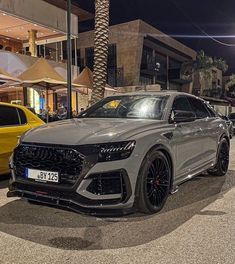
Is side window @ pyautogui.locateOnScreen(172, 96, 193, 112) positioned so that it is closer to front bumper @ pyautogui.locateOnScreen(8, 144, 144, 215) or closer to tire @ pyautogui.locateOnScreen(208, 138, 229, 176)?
tire @ pyautogui.locateOnScreen(208, 138, 229, 176)

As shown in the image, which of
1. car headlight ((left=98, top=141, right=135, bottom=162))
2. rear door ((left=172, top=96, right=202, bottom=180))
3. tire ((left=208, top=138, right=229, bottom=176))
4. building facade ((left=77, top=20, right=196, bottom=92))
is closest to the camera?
car headlight ((left=98, top=141, right=135, bottom=162))

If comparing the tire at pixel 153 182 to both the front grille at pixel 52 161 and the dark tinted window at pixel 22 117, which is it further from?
the dark tinted window at pixel 22 117

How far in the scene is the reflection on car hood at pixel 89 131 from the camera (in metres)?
4.41

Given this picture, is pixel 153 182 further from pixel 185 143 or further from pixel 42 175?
pixel 42 175

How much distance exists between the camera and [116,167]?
4.27m

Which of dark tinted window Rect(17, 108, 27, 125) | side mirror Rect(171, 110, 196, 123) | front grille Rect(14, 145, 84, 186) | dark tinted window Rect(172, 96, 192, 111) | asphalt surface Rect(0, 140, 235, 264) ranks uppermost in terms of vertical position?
dark tinted window Rect(172, 96, 192, 111)

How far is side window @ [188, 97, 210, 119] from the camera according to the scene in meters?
6.66

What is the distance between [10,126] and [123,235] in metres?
3.69

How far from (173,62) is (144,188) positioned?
46.5 meters

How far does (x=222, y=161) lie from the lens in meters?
7.62

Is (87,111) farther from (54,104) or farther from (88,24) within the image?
(88,24)

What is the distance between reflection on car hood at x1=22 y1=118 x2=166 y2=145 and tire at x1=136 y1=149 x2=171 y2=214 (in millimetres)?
407

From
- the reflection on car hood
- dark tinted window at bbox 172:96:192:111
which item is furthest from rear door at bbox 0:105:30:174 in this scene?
dark tinted window at bbox 172:96:192:111

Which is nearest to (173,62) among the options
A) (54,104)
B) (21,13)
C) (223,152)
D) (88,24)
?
(88,24)
